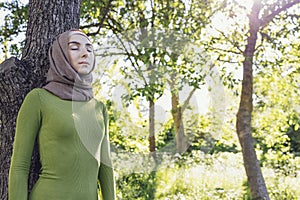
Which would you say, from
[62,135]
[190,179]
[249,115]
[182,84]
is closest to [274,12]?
[249,115]

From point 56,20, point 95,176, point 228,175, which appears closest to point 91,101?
point 95,176

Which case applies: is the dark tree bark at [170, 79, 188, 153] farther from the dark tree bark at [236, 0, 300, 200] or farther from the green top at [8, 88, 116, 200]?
the green top at [8, 88, 116, 200]

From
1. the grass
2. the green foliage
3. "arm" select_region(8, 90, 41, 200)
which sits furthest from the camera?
the grass

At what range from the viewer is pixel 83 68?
6.25 feet

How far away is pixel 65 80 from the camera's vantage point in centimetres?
188

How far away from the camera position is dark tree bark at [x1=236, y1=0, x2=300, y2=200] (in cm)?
511

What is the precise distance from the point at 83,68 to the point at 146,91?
78.0 inches

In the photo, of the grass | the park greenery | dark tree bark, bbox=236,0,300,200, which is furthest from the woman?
dark tree bark, bbox=236,0,300,200

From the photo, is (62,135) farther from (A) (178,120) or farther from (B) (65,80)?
(A) (178,120)

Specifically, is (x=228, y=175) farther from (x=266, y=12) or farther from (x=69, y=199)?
(x=69, y=199)

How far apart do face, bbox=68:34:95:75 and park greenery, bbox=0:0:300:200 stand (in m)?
1.34

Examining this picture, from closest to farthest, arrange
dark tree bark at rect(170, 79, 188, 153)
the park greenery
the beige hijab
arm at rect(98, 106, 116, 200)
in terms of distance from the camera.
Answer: the beige hijab → arm at rect(98, 106, 116, 200) → dark tree bark at rect(170, 79, 188, 153) → the park greenery

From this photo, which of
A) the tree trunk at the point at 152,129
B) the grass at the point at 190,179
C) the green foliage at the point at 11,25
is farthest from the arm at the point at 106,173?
the green foliage at the point at 11,25

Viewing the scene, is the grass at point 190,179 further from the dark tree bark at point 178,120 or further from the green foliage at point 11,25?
the green foliage at point 11,25
